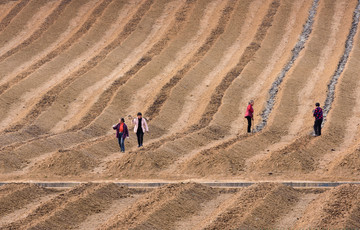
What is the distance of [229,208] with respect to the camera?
56.2 ft

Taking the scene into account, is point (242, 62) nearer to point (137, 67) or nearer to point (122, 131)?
point (137, 67)

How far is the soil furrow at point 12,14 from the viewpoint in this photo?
4767cm

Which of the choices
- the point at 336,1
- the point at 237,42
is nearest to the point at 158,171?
the point at 237,42

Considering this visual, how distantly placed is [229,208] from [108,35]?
29808 mm

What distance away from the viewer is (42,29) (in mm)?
46250

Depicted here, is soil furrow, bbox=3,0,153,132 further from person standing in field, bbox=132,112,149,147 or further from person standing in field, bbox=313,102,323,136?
person standing in field, bbox=313,102,323,136

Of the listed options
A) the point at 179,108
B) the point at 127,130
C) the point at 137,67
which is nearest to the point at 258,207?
the point at 127,130

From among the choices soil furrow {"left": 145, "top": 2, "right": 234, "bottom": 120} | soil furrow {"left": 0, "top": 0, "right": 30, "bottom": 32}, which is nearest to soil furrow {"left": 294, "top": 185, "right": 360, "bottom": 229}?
soil furrow {"left": 145, "top": 2, "right": 234, "bottom": 120}

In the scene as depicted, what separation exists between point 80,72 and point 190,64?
661cm

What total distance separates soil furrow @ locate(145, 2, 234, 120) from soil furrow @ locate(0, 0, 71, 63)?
11.6 m

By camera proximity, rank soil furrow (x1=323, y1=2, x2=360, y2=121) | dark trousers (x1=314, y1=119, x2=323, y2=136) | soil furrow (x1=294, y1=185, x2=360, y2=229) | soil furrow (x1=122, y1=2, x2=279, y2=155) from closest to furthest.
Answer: soil furrow (x1=294, y1=185, x2=360, y2=229) → dark trousers (x1=314, y1=119, x2=323, y2=136) → soil furrow (x1=122, y1=2, x2=279, y2=155) → soil furrow (x1=323, y1=2, x2=360, y2=121)

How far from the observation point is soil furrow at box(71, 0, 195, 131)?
103 ft

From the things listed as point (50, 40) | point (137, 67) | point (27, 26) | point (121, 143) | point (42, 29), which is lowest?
point (121, 143)

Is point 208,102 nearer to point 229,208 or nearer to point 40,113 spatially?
point 40,113
